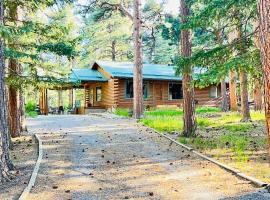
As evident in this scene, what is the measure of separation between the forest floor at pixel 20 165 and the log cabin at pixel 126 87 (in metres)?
17.2

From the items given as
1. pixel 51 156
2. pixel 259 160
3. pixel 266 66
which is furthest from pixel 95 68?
pixel 266 66

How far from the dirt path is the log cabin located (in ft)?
60.3

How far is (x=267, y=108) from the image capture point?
5.68 meters

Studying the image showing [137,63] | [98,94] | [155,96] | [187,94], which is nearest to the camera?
[187,94]

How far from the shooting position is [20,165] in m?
8.99

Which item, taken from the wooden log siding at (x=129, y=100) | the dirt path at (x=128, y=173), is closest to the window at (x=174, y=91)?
the wooden log siding at (x=129, y=100)

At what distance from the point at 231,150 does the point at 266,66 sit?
490 centimetres

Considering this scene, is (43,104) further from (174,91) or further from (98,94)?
(174,91)

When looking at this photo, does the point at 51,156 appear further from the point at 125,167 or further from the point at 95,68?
the point at 95,68

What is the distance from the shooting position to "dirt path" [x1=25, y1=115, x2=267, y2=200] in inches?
253

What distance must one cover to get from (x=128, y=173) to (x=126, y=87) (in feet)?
77.5

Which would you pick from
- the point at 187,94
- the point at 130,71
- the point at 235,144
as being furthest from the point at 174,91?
the point at 235,144

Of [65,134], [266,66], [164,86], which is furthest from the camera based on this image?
[164,86]

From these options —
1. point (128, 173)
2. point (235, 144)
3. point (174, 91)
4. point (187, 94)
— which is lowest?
point (128, 173)
